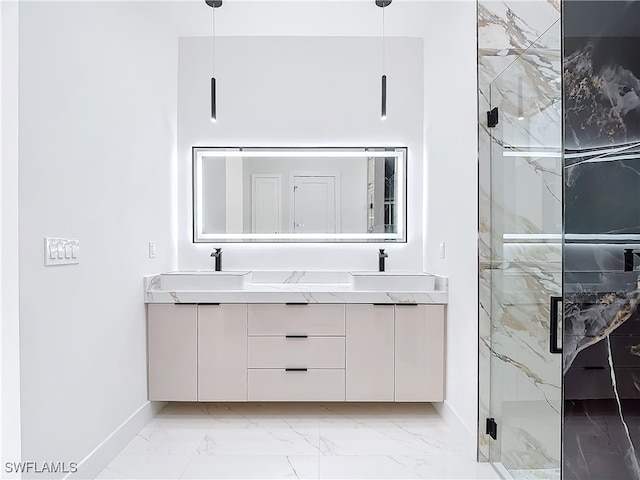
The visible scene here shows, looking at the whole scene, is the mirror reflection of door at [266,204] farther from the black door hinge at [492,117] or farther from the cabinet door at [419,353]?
the black door hinge at [492,117]

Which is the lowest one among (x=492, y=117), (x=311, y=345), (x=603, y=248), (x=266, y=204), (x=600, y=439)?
(x=600, y=439)

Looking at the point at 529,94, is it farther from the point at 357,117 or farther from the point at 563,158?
the point at 357,117

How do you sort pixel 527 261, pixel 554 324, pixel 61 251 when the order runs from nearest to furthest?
pixel 554 324
pixel 61 251
pixel 527 261

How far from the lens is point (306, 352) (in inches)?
115

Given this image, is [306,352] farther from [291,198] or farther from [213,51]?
[213,51]

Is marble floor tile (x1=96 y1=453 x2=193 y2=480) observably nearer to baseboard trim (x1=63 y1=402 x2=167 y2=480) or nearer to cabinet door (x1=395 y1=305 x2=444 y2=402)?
baseboard trim (x1=63 y1=402 x2=167 y2=480)

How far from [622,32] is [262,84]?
2.37 metres

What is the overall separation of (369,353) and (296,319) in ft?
1.68

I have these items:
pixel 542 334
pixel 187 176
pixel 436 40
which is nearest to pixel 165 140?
pixel 187 176

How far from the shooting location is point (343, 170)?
11.6 feet

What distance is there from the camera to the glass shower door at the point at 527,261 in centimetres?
183

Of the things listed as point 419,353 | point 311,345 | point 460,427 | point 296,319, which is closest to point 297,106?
point 296,319

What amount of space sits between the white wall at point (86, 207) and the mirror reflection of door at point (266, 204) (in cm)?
74

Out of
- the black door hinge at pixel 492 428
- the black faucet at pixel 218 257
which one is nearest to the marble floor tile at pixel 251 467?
the black door hinge at pixel 492 428
